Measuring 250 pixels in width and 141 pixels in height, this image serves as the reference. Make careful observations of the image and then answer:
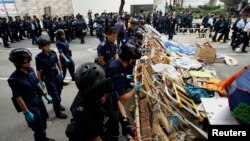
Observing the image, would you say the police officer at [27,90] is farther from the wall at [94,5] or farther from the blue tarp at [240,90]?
the wall at [94,5]

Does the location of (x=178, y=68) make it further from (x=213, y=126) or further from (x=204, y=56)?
(x=213, y=126)

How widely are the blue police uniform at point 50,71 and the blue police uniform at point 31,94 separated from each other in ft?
3.09

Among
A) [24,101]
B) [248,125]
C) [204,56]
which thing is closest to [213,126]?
[248,125]

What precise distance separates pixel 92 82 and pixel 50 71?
9.06 ft

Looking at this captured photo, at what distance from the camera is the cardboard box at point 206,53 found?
28.4 feet

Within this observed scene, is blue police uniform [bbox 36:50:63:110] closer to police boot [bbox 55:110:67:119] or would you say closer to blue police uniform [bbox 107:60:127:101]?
police boot [bbox 55:110:67:119]

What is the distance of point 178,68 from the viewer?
6.64 meters

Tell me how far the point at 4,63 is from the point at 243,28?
1133 centimetres

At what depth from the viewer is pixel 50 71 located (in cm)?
457

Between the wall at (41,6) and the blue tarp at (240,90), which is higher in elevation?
the wall at (41,6)

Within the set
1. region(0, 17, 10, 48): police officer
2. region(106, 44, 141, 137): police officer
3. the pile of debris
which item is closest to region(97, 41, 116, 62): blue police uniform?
the pile of debris

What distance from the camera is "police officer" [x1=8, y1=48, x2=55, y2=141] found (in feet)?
10.6

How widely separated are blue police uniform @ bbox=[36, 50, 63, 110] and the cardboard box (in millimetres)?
5863

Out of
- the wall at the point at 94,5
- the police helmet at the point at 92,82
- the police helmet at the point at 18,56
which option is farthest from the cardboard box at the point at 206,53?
the wall at the point at 94,5
